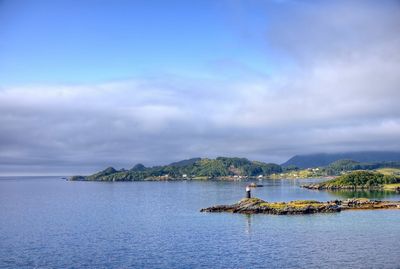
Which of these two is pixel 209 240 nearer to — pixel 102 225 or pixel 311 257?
pixel 311 257

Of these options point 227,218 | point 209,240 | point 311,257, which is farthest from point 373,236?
point 227,218

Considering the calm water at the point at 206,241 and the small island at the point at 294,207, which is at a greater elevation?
the small island at the point at 294,207

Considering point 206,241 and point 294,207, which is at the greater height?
point 294,207

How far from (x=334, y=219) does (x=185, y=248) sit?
168ft

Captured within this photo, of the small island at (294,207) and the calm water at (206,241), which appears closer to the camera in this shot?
the calm water at (206,241)

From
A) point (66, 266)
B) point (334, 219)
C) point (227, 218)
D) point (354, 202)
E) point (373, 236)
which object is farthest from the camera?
point (354, 202)

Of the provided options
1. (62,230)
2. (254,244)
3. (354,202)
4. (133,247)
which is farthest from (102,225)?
(354,202)

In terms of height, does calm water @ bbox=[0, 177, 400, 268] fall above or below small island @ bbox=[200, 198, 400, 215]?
below

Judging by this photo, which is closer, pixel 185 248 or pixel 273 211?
pixel 185 248

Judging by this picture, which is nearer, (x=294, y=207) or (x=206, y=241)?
(x=206, y=241)

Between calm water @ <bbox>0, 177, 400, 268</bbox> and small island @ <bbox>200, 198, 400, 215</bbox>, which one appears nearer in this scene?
calm water @ <bbox>0, 177, 400, 268</bbox>

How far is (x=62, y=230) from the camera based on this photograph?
104 metres

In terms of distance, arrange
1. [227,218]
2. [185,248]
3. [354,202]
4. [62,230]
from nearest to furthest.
A: [185,248], [62,230], [227,218], [354,202]

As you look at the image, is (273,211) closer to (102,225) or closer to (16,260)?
(102,225)
